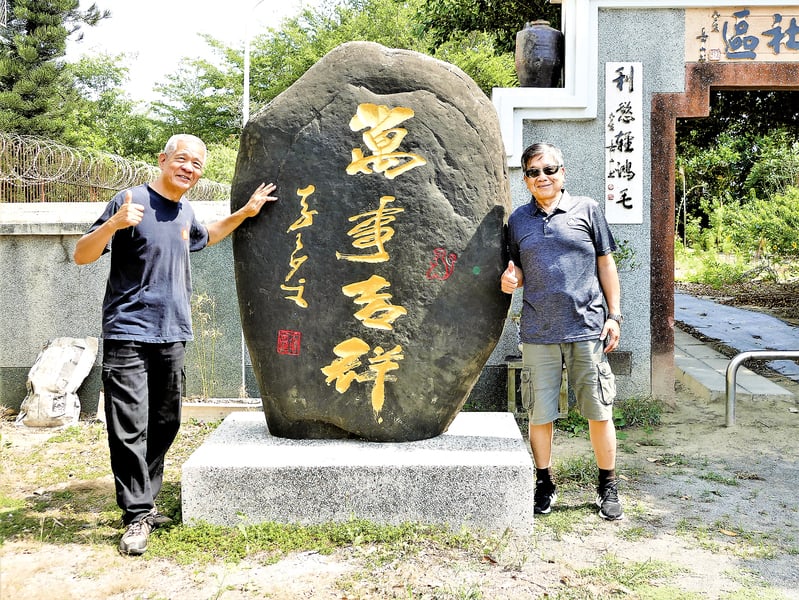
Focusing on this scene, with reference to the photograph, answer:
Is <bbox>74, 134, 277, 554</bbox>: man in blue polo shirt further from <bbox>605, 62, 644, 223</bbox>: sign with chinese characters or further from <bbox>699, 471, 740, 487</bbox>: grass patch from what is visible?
<bbox>605, 62, 644, 223</bbox>: sign with chinese characters

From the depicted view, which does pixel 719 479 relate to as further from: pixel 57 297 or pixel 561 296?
pixel 57 297

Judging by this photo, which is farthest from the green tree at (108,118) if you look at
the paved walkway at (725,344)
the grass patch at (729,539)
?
the grass patch at (729,539)

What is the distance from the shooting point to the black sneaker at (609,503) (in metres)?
3.66

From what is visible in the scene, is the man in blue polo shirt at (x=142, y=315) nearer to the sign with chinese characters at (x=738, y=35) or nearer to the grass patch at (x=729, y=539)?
the grass patch at (x=729, y=539)

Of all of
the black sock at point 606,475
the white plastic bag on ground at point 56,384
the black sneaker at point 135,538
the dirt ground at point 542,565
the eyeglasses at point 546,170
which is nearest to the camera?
the dirt ground at point 542,565

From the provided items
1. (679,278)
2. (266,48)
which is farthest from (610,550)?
(266,48)

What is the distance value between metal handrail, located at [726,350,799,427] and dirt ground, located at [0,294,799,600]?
1385 mm

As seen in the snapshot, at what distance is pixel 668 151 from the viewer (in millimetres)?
5887

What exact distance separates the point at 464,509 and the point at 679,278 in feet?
51.6

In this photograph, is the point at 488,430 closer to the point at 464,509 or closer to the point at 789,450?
the point at 464,509

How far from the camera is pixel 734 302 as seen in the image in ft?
41.9

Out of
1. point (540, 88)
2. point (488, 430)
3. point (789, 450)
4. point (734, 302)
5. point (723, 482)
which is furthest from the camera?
point (734, 302)

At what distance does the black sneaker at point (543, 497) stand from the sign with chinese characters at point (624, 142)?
2.79 metres

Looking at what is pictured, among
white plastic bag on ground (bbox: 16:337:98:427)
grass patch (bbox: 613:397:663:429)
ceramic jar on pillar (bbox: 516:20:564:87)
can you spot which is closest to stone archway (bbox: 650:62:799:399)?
grass patch (bbox: 613:397:663:429)
